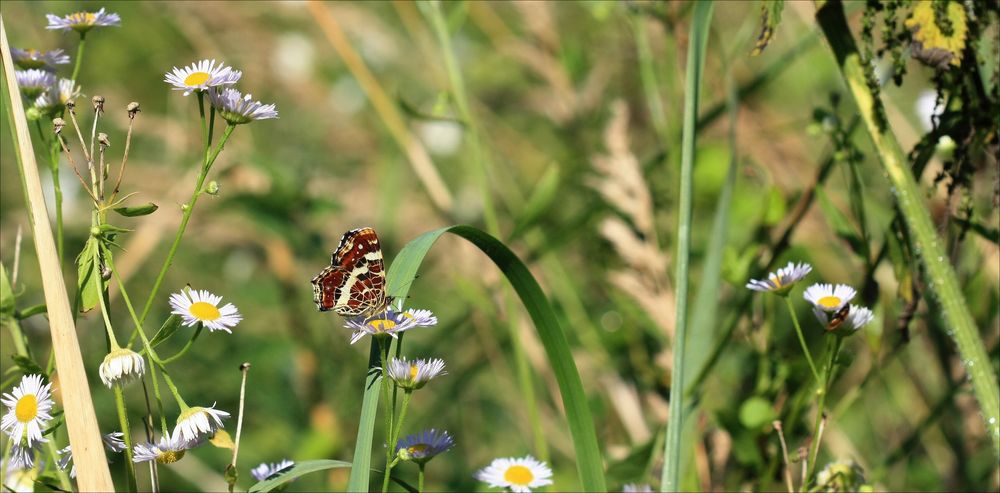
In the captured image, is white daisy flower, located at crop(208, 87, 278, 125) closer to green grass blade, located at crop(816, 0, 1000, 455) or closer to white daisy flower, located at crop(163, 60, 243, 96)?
white daisy flower, located at crop(163, 60, 243, 96)

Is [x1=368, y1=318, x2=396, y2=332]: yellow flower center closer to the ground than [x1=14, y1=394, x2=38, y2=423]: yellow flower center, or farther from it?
farther from it

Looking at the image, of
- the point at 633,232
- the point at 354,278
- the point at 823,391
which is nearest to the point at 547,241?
the point at 633,232

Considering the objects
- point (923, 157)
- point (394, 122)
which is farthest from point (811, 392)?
point (394, 122)

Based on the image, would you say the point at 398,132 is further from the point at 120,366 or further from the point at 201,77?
the point at 120,366

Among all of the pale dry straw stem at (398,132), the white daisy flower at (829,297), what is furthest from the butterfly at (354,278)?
the pale dry straw stem at (398,132)

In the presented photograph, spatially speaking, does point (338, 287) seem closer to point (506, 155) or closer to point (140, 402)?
point (140, 402)

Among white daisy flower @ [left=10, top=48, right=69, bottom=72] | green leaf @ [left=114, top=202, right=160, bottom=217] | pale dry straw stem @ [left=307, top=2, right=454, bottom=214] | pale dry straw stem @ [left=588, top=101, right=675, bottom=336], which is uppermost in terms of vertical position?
pale dry straw stem @ [left=307, top=2, right=454, bottom=214]

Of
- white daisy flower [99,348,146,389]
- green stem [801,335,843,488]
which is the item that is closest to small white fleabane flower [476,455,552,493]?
green stem [801,335,843,488]
